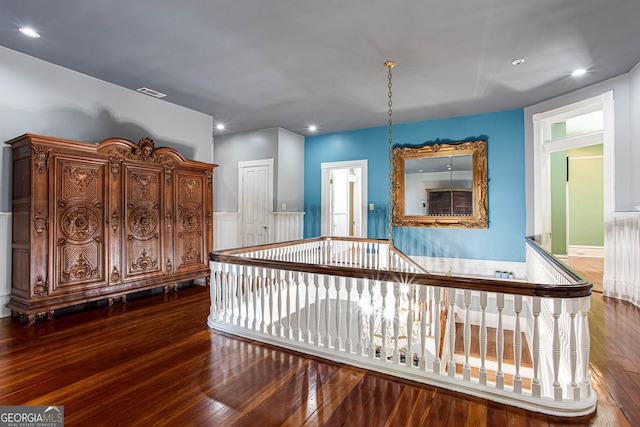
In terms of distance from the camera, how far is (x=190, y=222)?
476 centimetres

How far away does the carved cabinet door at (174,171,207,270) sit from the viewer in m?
4.61

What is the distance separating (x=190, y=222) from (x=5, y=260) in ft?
6.56

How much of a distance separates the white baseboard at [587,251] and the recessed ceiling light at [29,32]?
389 inches

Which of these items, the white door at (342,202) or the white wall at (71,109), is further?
the white door at (342,202)

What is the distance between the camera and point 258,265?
Result: 2.94m

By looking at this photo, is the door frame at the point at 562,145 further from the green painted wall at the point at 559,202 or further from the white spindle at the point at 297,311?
the white spindle at the point at 297,311

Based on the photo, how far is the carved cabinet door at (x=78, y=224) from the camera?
340 centimetres

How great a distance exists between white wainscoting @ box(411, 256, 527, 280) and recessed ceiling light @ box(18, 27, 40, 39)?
5985 millimetres

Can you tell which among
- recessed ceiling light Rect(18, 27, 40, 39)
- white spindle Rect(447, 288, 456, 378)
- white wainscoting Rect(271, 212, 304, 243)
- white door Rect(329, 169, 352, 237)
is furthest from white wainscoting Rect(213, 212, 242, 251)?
white spindle Rect(447, 288, 456, 378)

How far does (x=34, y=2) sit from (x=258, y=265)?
2.82 metres

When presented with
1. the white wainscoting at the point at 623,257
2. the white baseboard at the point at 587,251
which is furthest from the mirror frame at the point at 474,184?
the white baseboard at the point at 587,251

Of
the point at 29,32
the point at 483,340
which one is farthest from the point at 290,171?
Result: the point at 483,340

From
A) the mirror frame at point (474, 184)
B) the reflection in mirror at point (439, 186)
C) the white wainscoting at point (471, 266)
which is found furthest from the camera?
the reflection in mirror at point (439, 186)

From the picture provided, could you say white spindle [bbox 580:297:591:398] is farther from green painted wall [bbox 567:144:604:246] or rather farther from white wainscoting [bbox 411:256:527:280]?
green painted wall [bbox 567:144:604:246]
